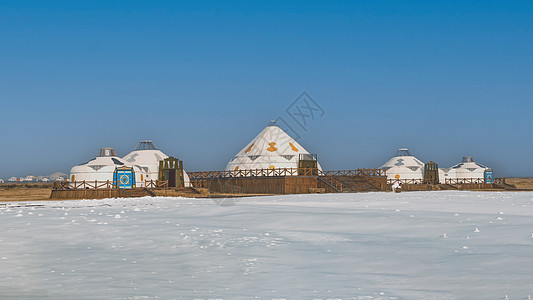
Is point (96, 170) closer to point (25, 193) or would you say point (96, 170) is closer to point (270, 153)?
point (25, 193)

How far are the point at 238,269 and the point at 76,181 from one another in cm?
3998

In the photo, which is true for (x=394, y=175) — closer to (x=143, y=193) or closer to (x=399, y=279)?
(x=143, y=193)

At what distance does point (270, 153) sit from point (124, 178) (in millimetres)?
16375

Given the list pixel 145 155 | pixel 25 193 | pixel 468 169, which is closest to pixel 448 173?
pixel 468 169

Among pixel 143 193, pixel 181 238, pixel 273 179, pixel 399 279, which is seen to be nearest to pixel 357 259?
pixel 399 279

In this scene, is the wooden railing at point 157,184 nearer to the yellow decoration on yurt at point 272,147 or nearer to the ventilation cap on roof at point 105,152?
the ventilation cap on roof at point 105,152

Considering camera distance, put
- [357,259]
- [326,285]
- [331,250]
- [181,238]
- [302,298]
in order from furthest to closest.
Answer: [181,238] < [331,250] < [357,259] < [326,285] < [302,298]

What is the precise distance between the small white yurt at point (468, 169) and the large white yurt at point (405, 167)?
40.4ft

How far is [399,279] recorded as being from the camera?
8578mm

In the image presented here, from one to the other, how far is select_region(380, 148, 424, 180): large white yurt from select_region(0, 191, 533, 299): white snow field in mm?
59694

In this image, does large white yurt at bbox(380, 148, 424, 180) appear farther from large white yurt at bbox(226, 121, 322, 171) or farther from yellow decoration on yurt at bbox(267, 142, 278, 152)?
yellow decoration on yurt at bbox(267, 142, 278, 152)

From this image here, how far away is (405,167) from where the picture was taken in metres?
76.0

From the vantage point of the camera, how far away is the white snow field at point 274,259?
796cm

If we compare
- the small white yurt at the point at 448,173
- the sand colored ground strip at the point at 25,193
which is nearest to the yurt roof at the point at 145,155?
the sand colored ground strip at the point at 25,193
